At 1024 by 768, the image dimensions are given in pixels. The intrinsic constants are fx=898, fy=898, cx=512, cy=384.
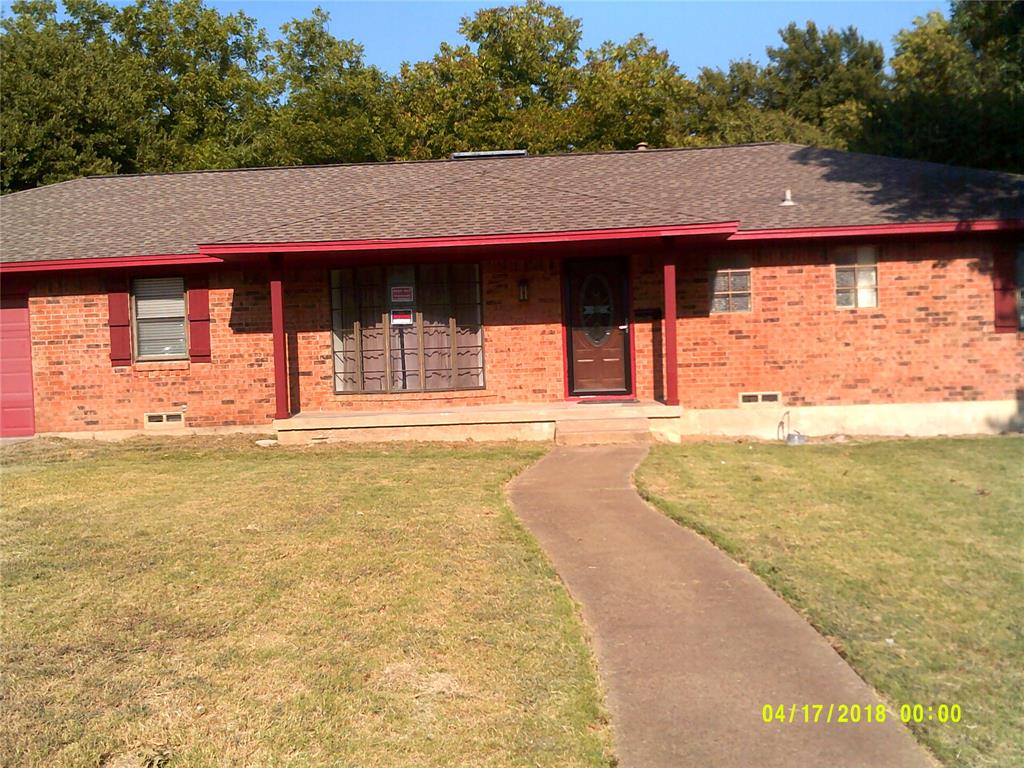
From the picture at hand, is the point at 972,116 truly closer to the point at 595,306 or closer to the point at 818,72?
the point at 595,306

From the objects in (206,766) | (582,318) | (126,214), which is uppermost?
(126,214)

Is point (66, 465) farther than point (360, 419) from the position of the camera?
No

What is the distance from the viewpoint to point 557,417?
1159 centimetres

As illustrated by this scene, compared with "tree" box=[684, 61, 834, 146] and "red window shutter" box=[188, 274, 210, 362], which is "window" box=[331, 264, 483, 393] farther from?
"tree" box=[684, 61, 834, 146]

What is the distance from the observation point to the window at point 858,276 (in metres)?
12.4

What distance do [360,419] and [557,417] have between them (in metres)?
2.60

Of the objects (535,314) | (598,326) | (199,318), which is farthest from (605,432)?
(199,318)

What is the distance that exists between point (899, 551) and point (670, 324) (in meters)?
5.92

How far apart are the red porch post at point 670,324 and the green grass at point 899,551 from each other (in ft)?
4.33

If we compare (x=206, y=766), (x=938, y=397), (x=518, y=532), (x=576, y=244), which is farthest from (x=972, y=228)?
(x=206, y=766)

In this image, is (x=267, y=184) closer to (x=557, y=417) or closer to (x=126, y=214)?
(x=126, y=214)

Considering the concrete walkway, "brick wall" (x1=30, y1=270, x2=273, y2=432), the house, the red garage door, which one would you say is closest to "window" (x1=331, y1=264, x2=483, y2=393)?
the house

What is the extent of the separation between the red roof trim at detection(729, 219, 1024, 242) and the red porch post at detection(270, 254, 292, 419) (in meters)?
6.10

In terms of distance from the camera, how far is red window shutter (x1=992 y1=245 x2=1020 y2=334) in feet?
40.1
